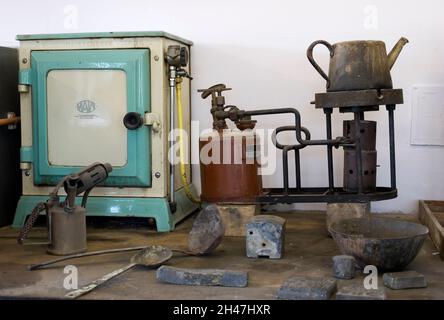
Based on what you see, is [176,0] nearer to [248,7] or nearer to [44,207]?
[248,7]

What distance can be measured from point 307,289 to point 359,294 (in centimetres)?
12

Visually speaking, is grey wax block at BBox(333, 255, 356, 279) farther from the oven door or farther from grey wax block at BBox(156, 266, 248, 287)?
the oven door

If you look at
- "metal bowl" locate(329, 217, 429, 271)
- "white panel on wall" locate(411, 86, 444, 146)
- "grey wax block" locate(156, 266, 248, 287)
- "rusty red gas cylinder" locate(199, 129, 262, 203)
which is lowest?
"grey wax block" locate(156, 266, 248, 287)

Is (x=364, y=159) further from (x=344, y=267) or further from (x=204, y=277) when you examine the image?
(x=204, y=277)

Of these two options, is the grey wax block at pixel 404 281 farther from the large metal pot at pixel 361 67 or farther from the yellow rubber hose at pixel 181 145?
the yellow rubber hose at pixel 181 145

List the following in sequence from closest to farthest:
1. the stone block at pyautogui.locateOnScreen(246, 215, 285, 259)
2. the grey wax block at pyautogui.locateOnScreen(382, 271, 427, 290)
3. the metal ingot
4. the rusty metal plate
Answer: the grey wax block at pyautogui.locateOnScreen(382, 271, 427, 290) < the stone block at pyautogui.locateOnScreen(246, 215, 285, 259) < the rusty metal plate < the metal ingot

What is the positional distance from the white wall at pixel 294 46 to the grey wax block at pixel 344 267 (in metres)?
0.96

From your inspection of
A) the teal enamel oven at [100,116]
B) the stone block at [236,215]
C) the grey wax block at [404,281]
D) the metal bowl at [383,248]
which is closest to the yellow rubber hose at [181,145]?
the teal enamel oven at [100,116]

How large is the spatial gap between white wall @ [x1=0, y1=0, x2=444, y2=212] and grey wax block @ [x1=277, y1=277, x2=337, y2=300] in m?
1.10

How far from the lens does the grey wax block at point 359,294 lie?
1.29 metres

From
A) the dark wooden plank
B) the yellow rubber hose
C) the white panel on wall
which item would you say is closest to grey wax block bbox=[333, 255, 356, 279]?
the dark wooden plank

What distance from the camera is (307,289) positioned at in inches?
52.2

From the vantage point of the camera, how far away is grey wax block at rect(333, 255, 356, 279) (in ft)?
4.88

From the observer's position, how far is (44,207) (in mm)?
1805
